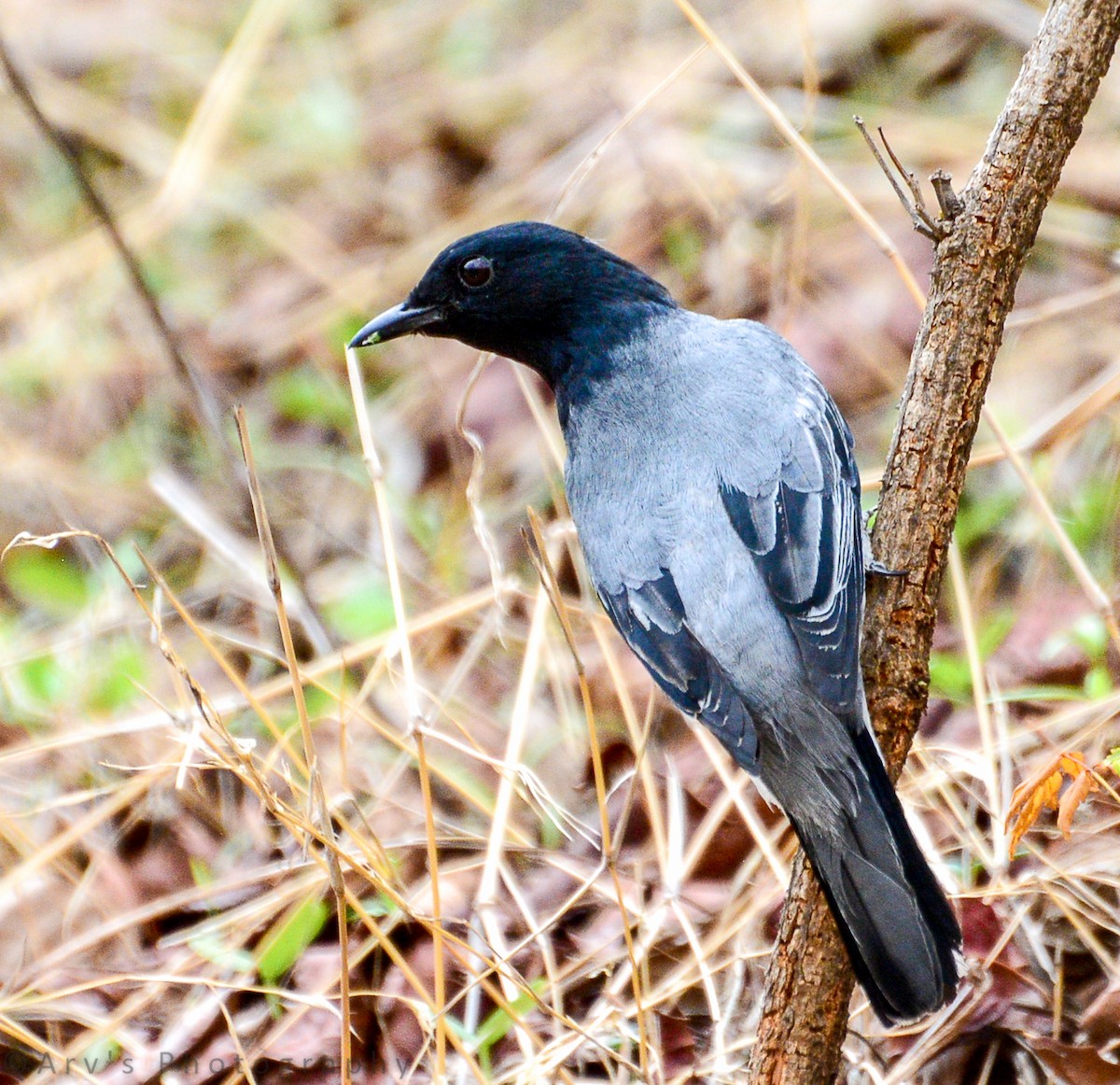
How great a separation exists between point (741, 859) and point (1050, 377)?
2695 millimetres

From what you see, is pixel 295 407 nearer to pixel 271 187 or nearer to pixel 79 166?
pixel 271 187

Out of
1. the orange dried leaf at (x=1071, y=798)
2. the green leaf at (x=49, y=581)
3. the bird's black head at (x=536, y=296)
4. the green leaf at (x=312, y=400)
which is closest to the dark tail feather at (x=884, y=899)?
the orange dried leaf at (x=1071, y=798)

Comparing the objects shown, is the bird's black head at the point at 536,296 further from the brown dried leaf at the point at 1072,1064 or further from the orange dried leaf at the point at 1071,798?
the brown dried leaf at the point at 1072,1064

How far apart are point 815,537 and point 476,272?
50.5 inches

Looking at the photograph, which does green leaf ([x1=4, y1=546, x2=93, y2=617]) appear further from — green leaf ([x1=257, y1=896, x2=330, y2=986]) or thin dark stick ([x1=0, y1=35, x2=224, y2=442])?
green leaf ([x1=257, y1=896, x2=330, y2=986])

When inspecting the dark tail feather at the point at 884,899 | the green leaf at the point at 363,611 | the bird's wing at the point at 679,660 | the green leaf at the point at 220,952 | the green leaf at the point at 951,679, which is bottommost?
the green leaf at the point at 220,952

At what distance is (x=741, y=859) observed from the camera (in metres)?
4.07

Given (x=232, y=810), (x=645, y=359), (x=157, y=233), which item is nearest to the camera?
(x=645, y=359)

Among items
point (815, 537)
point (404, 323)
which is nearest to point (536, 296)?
point (404, 323)

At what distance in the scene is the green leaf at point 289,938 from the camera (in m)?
3.88

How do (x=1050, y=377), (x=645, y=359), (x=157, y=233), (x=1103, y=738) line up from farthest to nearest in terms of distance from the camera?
1. (x=157, y=233)
2. (x=1050, y=377)
3. (x=1103, y=738)
4. (x=645, y=359)

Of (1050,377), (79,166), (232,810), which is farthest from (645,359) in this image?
(1050,377)

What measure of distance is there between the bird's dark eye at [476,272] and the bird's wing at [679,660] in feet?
3.31

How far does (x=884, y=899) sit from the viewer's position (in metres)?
2.67
